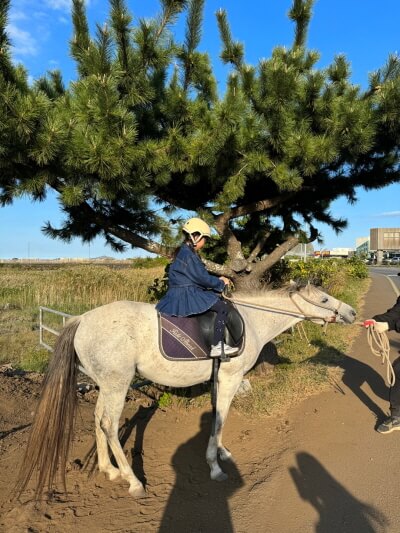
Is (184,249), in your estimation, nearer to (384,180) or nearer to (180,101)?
(180,101)

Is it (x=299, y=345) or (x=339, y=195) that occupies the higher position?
(x=339, y=195)

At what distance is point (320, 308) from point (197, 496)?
2.42m

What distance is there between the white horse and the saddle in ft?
0.27

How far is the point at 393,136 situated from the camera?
16.3 ft

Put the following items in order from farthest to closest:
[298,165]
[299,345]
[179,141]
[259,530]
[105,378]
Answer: [299,345], [298,165], [179,141], [105,378], [259,530]

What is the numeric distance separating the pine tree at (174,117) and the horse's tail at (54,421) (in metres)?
1.59

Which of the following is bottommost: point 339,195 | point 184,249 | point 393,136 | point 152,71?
point 184,249

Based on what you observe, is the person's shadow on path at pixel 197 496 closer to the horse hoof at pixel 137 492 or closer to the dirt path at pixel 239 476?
the dirt path at pixel 239 476

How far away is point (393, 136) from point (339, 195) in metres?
1.33

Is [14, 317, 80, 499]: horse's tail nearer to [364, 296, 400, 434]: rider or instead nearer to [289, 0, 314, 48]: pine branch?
[364, 296, 400, 434]: rider

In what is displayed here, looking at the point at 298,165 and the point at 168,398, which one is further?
the point at 168,398

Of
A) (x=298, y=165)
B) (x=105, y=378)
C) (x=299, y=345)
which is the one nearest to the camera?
(x=105, y=378)

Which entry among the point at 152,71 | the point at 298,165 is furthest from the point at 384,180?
the point at 152,71

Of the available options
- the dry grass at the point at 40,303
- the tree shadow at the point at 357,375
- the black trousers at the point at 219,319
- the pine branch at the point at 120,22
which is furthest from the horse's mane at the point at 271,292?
the dry grass at the point at 40,303
